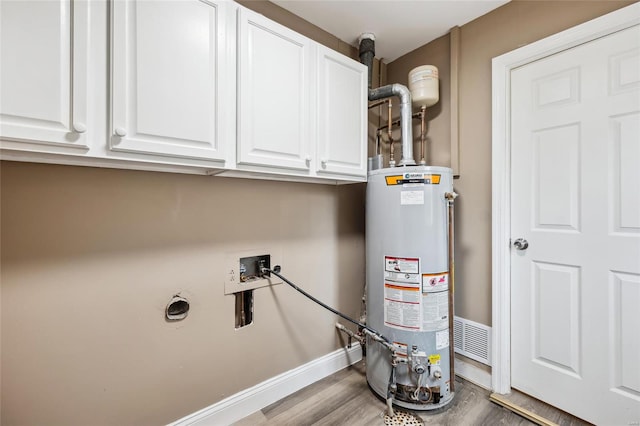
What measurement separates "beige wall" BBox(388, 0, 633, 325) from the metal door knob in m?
0.14

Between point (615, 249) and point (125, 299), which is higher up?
point (615, 249)

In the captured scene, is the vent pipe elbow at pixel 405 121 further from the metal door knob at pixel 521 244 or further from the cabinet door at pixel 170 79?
the cabinet door at pixel 170 79

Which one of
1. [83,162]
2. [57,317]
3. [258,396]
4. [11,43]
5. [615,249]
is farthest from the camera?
[258,396]

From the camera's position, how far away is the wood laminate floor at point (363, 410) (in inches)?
59.6

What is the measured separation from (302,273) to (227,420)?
888mm

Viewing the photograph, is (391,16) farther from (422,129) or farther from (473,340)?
(473,340)

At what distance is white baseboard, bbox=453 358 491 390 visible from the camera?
5.85 feet

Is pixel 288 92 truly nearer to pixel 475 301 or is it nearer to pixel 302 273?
pixel 302 273

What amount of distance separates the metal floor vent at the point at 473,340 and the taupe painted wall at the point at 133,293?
3.47 ft

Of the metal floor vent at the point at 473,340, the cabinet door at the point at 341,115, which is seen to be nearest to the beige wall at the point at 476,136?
the metal floor vent at the point at 473,340

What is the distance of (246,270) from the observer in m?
1.64

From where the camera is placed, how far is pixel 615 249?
137cm

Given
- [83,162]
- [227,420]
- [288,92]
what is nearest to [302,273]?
[227,420]

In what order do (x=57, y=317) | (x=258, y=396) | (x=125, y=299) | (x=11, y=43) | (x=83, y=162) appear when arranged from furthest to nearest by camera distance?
(x=258, y=396)
(x=125, y=299)
(x=57, y=317)
(x=83, y=162)
(x=11, y=43)
